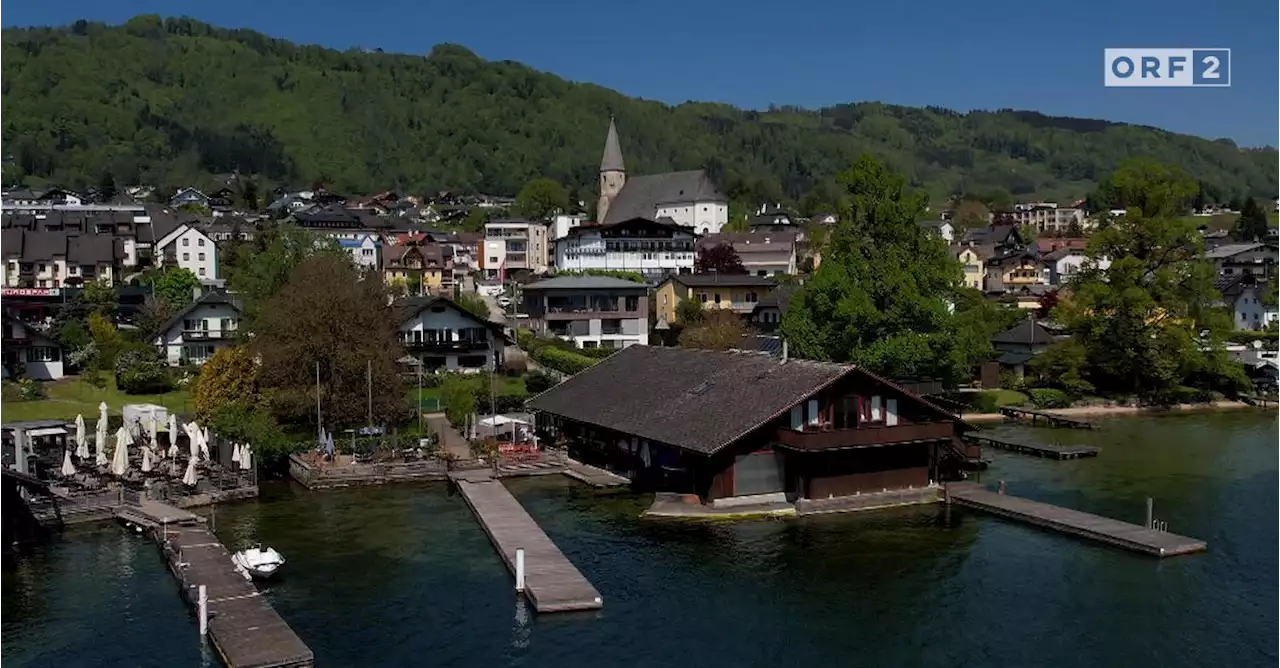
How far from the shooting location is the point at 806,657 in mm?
23266

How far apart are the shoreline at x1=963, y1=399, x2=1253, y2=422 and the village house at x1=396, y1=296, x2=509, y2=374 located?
27.4m

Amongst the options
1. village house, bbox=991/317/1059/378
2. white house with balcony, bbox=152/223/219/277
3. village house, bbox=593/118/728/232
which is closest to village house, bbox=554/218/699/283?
village house, bbox=593/118/728/232

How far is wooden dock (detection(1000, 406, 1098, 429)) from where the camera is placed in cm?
5631

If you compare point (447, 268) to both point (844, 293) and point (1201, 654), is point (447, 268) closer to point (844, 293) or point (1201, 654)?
point (844, 293)

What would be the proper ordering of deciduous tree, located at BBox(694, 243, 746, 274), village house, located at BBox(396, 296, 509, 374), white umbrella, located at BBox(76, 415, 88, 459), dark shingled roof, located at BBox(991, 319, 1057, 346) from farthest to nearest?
deciduous tree, located at BBox(694, 243, 746, 274)
dark shingled roof, located at BBox(991, 319, 1057, 346)
village house, located at BBox(396, 296, 509, 374)
white umbrella, located at BBox(76, 415, 88, 459)

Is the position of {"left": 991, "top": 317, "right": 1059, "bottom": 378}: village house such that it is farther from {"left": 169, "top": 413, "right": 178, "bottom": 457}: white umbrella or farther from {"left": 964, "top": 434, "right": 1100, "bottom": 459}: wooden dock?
{"left": 169, "top": 413, "right": 178, "bottom": 457}: white umbrella

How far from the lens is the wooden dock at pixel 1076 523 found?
30844 millimetres

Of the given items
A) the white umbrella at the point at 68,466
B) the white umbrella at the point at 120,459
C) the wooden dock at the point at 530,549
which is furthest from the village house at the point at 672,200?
the white umbrella at the point at 68,466

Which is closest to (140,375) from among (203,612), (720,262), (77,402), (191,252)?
(77,402)

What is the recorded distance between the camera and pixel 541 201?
155 meters

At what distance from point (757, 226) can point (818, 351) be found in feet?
294

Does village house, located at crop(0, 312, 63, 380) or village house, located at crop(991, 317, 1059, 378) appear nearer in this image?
village house, located at crop(0, 312, 63, 380)

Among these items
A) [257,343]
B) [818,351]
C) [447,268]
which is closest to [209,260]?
[447,268]

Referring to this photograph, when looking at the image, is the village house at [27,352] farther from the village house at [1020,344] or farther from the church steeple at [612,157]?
the church steeple at [612,157]
